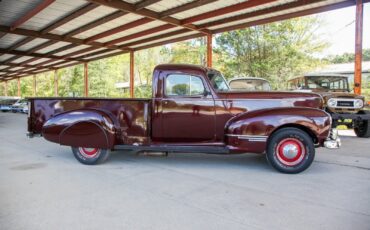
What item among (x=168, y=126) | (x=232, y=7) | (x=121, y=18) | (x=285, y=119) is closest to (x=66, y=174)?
(x=168, y=126)

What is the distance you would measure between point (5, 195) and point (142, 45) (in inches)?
515

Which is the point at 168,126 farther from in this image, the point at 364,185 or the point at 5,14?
the point at 5,14

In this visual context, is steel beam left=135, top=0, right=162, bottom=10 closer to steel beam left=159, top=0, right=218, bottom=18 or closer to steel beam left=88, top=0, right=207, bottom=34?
steel beam left=88, top=0, right=207, bottom=34

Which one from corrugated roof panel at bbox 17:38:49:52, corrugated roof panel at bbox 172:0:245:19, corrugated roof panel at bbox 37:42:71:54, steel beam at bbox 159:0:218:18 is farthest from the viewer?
corrugated roof panel at bbox 37:42:71:54

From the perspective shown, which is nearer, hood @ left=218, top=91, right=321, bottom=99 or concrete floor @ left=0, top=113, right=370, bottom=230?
concrete floor @ left=0, top=113, right=370, bottom=230

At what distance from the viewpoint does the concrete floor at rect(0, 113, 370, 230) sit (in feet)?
9.23

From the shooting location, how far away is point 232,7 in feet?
31.5

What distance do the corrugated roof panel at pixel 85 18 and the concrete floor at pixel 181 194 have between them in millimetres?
6683

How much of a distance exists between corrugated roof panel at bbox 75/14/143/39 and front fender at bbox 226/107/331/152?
8.06m

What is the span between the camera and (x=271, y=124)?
4422 mm

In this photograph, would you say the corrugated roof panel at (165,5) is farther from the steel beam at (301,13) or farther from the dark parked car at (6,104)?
the dark parked car at (6,104)

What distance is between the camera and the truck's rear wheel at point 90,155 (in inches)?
202

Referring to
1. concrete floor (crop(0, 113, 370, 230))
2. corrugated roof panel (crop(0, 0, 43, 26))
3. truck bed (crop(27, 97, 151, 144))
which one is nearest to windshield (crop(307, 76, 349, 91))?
concrete floor (crop(0, 113, 370, 230))

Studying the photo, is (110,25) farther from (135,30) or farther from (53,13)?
(53,13)
